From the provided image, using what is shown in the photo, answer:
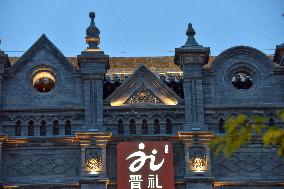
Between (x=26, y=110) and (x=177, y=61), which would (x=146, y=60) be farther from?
(x=26, y=110)

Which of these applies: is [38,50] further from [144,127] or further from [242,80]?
[242,80]

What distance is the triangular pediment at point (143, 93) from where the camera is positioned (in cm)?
3344

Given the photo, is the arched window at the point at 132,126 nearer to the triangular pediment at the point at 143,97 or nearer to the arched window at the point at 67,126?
the triangular pediment at the point at 143,97

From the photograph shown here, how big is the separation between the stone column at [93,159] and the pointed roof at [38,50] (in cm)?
388

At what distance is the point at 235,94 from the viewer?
111ft

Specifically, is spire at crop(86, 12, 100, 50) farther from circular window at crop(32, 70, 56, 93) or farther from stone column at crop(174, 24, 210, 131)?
stone column at crop(174, 24, 210, 131)

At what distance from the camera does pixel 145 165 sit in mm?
31703

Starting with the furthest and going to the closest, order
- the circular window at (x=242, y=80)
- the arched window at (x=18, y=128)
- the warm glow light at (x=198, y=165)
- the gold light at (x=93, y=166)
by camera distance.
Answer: the circular window at (x=242, y=80) → the arched window at (x=18, y=128) → the warm glow light at (x=198, y=165) → the gold light at (x=93, y=166)

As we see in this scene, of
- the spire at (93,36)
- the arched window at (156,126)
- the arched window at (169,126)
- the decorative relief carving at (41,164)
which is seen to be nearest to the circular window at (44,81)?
the spire at (93,36)

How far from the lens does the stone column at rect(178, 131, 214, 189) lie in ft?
102

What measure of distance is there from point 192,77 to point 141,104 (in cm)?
273

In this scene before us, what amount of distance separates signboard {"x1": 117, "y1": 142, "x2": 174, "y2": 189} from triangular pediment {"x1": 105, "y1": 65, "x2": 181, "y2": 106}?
2.31m

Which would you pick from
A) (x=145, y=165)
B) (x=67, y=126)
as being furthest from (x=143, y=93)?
(x=67, y=126)

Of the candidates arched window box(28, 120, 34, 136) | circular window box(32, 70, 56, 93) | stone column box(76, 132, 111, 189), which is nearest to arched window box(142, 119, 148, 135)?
stone column box(76, 132, 111, 189)
